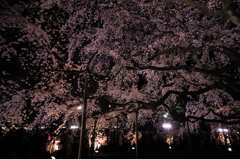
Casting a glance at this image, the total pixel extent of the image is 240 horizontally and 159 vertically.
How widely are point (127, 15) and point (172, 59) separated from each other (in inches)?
167

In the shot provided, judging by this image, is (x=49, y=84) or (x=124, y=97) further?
(x=124, y=97)

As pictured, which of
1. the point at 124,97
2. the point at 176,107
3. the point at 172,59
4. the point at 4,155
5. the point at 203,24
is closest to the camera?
the point at 4,155

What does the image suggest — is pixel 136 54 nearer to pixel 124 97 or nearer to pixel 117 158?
pixel 124 97

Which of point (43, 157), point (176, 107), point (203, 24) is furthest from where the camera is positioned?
point (176, 107)

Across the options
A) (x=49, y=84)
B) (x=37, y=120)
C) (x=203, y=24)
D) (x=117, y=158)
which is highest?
(x=203, y=24)

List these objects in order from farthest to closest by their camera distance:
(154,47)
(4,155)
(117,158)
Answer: (117,158), (154,47), (4,155)

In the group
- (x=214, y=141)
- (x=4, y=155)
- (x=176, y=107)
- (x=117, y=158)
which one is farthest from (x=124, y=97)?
(x=214, y=141)

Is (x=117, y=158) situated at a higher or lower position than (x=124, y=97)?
lower

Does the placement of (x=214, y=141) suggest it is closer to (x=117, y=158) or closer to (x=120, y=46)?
(x=117, y=158)

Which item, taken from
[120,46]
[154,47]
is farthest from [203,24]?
[120,46]

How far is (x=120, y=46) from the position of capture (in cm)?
948

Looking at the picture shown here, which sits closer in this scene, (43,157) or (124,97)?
(43,157)

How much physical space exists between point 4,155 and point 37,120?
924 cm

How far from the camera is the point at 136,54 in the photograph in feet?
30.6
